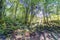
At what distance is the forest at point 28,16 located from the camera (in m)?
5.23

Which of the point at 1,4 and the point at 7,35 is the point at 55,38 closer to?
the point at 7,35

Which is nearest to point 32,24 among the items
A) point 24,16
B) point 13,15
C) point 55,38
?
point 24,16

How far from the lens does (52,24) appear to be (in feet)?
19.4

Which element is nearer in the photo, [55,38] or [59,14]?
[55,38]

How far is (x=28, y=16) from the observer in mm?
5672

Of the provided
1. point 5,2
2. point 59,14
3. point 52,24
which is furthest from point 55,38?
point 5,2

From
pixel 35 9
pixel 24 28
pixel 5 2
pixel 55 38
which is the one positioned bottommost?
pixel 55 38

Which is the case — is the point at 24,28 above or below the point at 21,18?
below

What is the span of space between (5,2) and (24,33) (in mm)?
1467

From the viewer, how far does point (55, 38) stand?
193 inches

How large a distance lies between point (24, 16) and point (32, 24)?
483 mm

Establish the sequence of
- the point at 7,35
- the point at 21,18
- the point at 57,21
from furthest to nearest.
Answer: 1. the point at 57,21
2. the point at 21,18
3. the point at 7,35

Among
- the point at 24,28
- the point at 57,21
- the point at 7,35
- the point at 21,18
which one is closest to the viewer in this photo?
the point at 7,35

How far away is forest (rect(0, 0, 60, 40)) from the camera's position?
5233 millimetres
